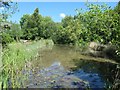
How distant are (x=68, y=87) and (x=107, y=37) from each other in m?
3.75

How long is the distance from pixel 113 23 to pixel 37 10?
64630 mm

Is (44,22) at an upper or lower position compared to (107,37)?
upper

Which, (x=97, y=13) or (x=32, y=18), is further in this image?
(x=32, y=18)

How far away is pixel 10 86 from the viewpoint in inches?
481

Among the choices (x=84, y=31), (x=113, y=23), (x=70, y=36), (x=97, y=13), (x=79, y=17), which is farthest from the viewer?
(x=70, y=36)

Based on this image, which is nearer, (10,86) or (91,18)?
(10,86)

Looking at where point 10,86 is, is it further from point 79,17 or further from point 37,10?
point 37,10

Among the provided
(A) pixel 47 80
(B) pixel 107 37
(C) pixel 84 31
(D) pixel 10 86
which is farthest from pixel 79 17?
(D) pixel 10 86

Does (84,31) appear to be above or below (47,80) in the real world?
above

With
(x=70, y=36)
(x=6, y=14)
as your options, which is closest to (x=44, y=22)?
(x=70, y=36)

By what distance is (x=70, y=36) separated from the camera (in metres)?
62.6

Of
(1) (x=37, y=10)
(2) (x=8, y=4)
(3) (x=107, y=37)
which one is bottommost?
(3) (x=107, y=37)

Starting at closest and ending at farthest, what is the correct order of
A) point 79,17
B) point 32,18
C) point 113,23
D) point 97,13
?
point 113,23 → point 97,13 → point 79,17 → point 32,18

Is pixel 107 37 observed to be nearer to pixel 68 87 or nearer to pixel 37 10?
pixel 68 87
